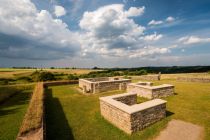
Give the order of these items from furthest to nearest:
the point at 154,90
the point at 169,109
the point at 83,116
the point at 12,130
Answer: the point at 154,90
the point at 169,109
the point at 83,116
the point at 12,130

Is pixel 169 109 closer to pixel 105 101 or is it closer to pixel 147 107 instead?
pixel 147 107

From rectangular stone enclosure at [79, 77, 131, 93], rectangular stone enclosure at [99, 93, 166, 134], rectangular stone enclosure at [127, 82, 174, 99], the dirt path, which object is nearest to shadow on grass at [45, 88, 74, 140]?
rectangular stone enclosure at [99, 93, 166, 134]

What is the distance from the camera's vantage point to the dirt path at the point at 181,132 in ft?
18.3

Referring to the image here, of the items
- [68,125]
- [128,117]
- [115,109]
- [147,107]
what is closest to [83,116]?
[68,125]

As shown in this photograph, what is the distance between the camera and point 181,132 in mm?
5941

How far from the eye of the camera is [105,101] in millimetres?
7711

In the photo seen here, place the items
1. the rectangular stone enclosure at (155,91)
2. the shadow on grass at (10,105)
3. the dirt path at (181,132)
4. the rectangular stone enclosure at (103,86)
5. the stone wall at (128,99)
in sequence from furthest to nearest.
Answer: the rectangular stone enclosure at (103,86) → the rectangular stone enclosure at (155,91) → the shadow on grass at (10,105) → the stone wall at (128,99) → the dirt path at (181,132)

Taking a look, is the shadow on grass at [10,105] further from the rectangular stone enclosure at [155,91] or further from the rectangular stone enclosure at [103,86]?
the rectangular stone enclosure at [155,91]

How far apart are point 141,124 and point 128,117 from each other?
3.04 ft

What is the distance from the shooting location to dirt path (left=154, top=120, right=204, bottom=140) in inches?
219

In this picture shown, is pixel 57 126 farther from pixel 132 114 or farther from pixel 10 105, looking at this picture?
pixel 10 105

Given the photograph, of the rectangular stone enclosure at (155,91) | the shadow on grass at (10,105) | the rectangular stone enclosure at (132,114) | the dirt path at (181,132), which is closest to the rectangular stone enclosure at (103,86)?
the rectangular stone enclosure at (155,91)

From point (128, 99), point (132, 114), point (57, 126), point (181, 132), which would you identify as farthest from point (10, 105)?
point (181, 132)

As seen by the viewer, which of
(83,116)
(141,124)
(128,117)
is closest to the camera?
(128,117)
